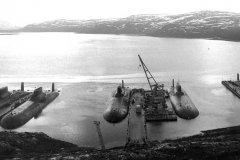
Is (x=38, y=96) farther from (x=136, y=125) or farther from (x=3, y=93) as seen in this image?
(x=136, y=125)

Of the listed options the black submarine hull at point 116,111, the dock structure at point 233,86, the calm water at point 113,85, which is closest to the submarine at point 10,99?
the calm water at point 113,85

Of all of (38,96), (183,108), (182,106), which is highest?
(38,96)

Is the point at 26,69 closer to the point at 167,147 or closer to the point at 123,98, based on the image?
the point at 123,98

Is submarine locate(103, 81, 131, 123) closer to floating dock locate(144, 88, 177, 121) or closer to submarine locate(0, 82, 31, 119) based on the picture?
floating dock locate(144, 88, 177, 121)

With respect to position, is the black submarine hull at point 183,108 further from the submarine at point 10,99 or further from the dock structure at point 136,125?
the submarine at point 10,99

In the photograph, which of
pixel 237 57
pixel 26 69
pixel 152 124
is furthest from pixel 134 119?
pixel 237 57

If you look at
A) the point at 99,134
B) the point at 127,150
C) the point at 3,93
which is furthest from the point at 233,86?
the point at 3,93
